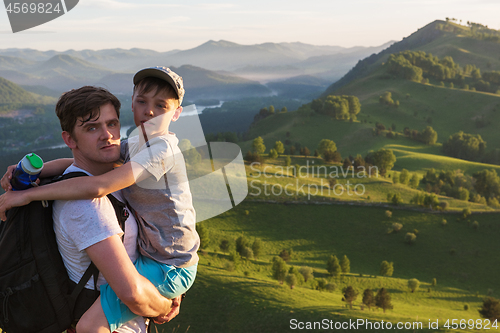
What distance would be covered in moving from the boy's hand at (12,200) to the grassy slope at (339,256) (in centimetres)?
3709

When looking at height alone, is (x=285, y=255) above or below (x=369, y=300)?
above

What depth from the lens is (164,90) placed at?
3.97 metres

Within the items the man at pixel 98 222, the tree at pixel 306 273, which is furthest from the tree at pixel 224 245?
the man at pixel 98 222

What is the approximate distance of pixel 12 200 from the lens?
117 inches

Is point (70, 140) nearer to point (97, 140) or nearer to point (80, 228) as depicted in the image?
point (97, 140)

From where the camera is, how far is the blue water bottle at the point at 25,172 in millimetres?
3051

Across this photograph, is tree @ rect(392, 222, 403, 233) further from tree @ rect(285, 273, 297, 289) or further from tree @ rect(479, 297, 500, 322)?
Result: tree @ rect(285, 273, 297, 289)

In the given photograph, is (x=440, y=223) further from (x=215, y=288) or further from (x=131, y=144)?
(x=131, y=144)

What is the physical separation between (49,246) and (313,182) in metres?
84.9

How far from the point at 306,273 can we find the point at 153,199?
180ft

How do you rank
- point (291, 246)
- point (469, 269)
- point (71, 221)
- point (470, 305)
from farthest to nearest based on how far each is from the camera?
point (291, 246)
point (469, 269)
point (470, 305)
point (71, 221)

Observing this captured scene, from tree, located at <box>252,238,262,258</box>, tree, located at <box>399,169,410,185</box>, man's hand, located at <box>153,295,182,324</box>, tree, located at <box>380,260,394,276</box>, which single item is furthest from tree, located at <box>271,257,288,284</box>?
tree, located at <box>399,169,410,185</box>

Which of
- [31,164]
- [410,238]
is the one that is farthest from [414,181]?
[31,164]

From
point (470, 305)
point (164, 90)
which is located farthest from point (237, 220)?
point (164, 90)
